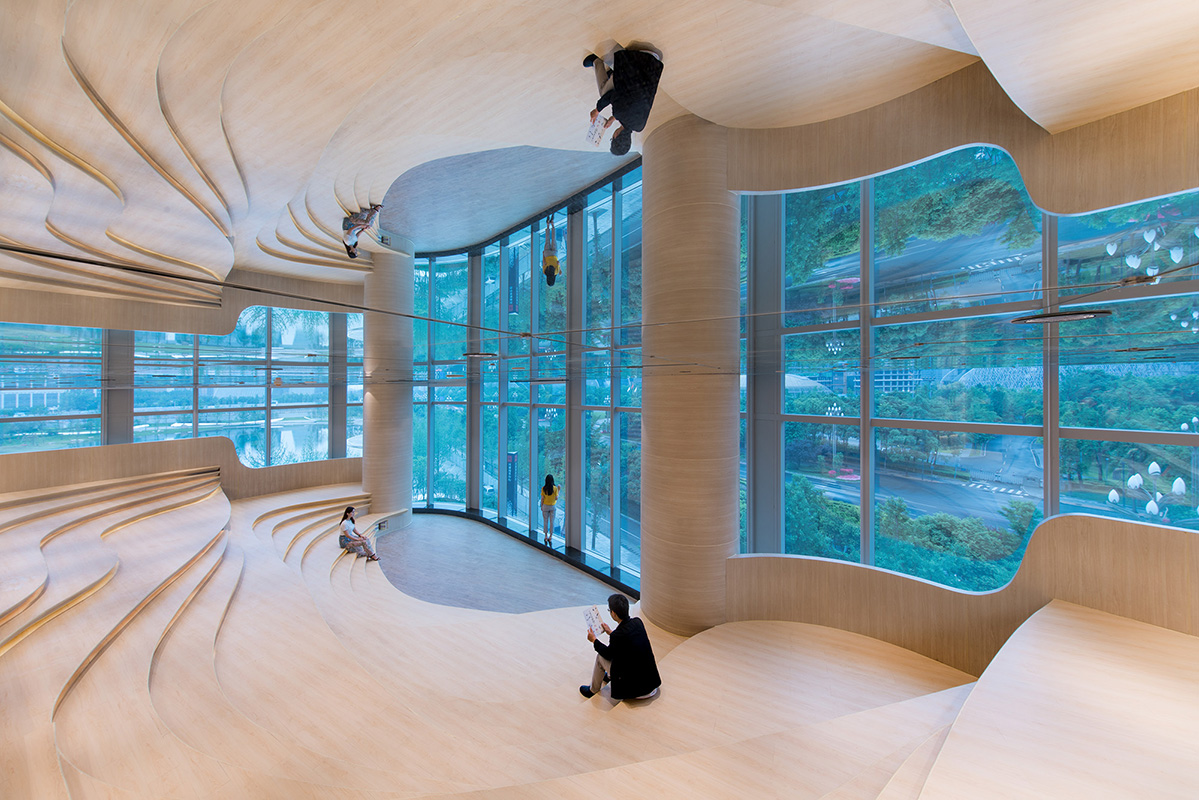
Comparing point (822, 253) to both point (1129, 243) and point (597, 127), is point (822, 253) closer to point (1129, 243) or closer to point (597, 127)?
point (1129, 243)

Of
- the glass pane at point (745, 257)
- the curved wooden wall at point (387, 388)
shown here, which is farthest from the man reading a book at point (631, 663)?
the curved wooden wall at point (387, 388)

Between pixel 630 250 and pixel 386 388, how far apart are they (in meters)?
5.49

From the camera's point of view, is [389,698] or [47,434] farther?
[47,434]

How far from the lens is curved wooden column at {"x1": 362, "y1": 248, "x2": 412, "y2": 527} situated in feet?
28.5

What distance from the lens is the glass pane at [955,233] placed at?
365cm

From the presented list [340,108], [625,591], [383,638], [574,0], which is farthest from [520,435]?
[574,0]

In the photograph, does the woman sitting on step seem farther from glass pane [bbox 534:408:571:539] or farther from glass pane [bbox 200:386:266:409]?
glass pane [bbox 200:386:266:409]

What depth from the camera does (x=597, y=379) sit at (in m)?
7.10

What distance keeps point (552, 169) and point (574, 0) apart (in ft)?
11.8

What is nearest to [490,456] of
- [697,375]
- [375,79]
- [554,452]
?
[554,452]

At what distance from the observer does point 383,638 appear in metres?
4.58

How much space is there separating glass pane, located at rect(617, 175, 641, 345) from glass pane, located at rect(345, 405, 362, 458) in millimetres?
7005

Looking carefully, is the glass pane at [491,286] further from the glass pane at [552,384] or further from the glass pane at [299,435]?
the glass pane at [299,435]

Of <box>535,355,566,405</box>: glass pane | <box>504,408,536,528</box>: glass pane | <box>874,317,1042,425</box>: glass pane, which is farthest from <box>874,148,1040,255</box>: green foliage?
<box>504,408,536,528</box>: glass pane
